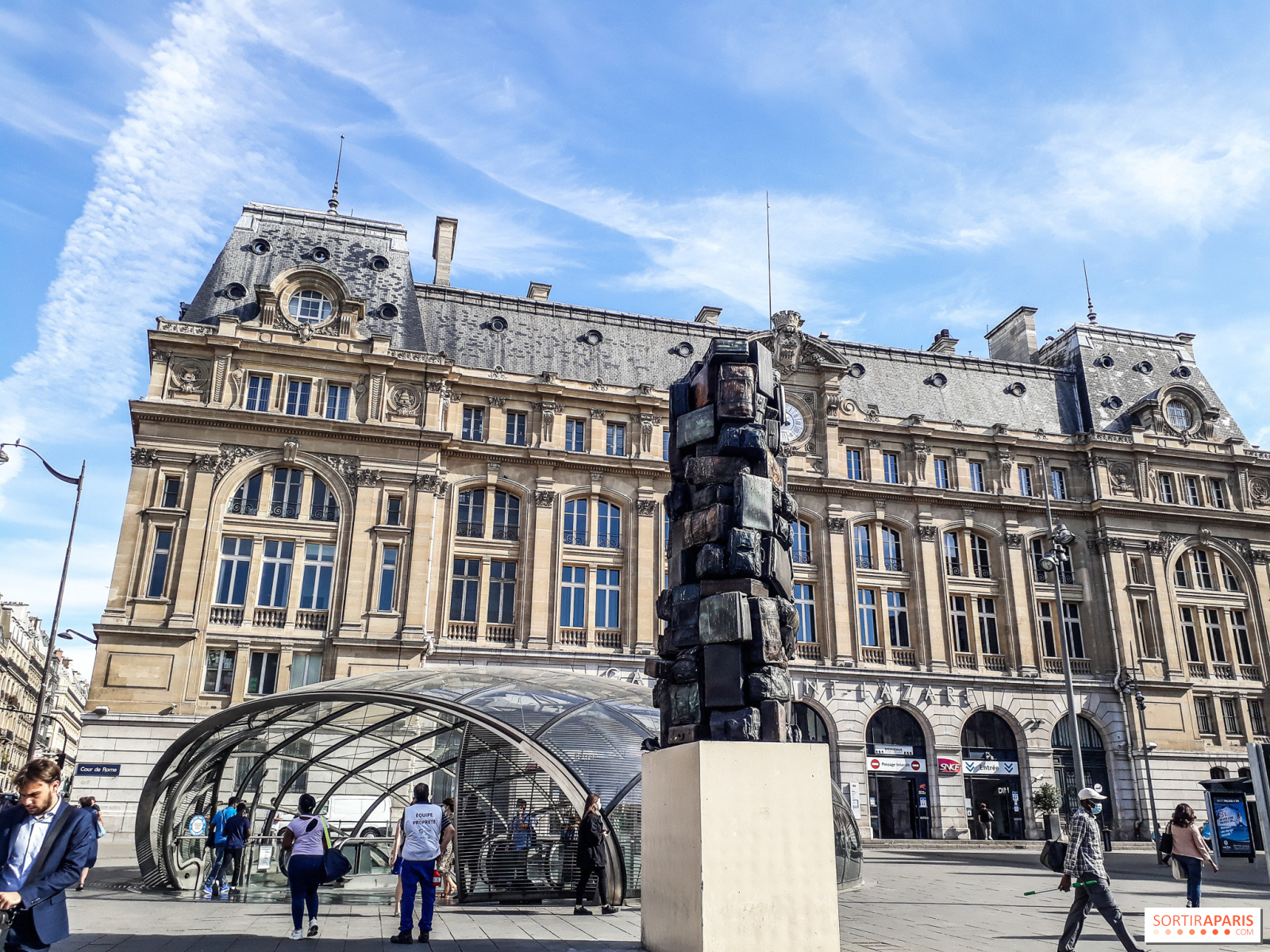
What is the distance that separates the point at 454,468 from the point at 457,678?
21.2 meters

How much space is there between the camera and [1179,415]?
176 feet

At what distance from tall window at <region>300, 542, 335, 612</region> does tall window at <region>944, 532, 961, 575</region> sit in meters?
28.9

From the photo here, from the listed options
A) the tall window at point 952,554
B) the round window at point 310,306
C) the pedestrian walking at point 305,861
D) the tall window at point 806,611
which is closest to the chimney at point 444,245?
the round window at point 310,306

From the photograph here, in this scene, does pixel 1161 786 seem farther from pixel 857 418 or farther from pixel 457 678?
pixel 457 678

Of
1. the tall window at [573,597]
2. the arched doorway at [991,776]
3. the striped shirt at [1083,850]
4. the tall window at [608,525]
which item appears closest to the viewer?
the striped shirt at [1083,850]

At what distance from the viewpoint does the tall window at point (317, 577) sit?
38562mm

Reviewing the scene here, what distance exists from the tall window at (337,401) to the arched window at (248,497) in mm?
3869

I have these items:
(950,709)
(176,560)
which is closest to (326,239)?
(176,560)

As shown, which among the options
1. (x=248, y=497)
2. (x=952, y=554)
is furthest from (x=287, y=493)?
(x=952, y=554)

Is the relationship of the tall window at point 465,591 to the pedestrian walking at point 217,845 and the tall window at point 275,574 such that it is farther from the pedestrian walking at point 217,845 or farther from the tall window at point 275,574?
the pedestrian walking at point 217,845

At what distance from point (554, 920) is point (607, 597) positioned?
27432mm

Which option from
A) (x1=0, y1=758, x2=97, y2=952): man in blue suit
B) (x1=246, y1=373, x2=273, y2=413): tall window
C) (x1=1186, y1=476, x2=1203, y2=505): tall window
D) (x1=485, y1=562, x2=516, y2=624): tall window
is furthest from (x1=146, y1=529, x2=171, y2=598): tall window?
(x1=1186, y1=476, x2=1203, y2=505): tall window

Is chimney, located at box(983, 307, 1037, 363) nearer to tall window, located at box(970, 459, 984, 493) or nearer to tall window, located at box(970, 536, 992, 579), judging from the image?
tall window, located at box(970, 459, 984, 493)

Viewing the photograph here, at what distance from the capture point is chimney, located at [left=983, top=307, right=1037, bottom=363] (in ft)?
196
